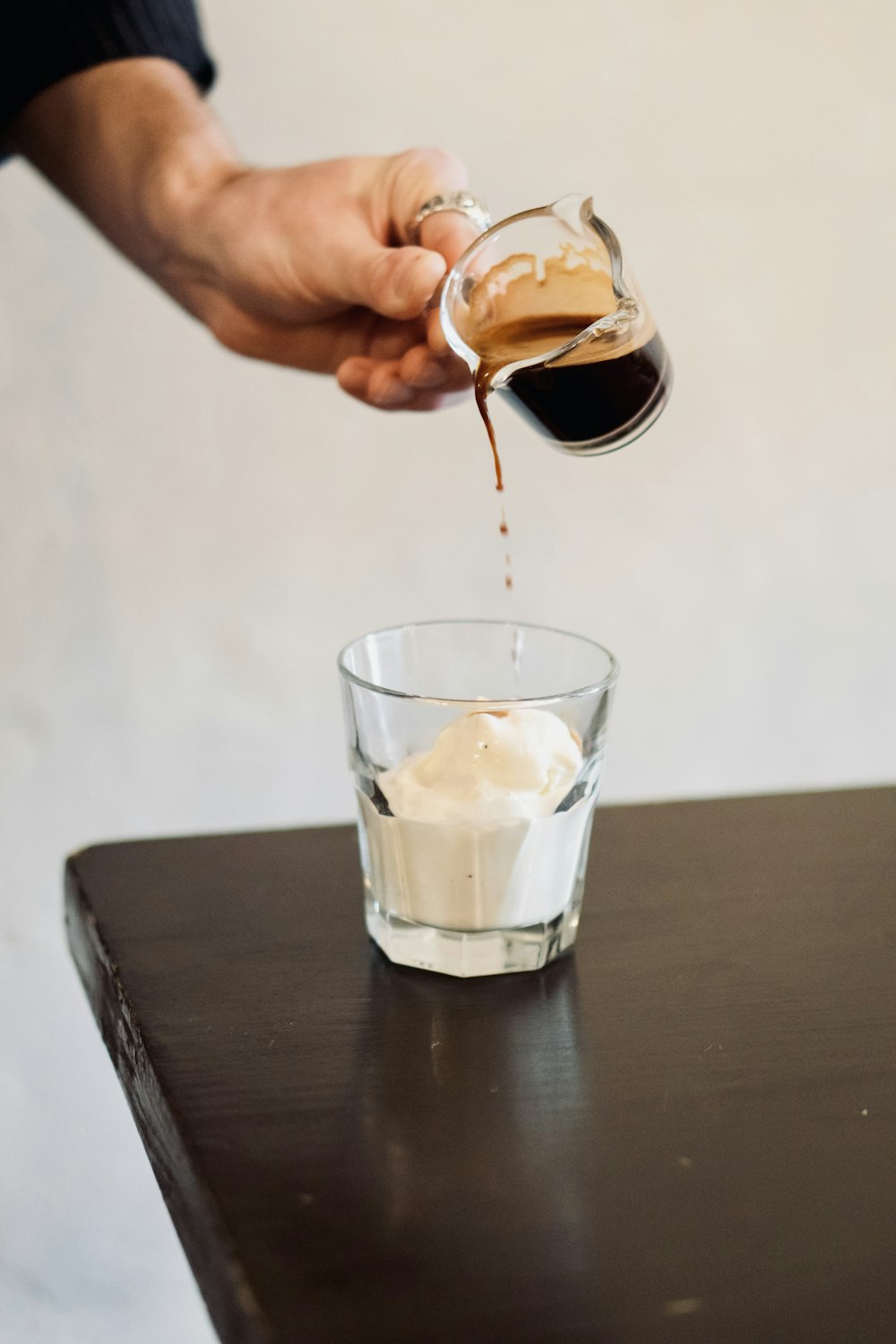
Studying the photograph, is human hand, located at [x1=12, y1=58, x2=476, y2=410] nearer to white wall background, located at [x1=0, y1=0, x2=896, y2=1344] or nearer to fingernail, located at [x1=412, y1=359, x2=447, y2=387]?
fingernail, located at [x1=412, y1=359, x2=447, y2=387]

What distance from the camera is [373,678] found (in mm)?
688

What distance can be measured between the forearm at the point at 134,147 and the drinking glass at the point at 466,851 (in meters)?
0.59

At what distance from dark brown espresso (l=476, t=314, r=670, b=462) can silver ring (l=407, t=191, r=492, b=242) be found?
154 mm

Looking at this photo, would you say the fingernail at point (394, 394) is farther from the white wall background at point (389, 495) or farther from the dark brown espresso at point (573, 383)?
the white wall background at point (389, 495)

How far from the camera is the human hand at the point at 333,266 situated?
2.89 ft

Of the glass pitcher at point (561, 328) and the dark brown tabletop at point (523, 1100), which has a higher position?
the glass pitcher at point (561, 328)

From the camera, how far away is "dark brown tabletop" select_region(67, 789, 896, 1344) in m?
0.40

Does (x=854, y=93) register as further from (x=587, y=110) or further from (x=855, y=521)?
(x=855, y=521)

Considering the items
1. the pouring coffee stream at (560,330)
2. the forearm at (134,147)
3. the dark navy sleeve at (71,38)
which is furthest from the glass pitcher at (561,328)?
the dark navy sleeve at (71,38)

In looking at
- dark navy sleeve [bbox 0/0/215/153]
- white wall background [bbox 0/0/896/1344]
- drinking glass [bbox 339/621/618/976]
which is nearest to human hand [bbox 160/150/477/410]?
dark navy sleeve [bbox 0/0/215/153]

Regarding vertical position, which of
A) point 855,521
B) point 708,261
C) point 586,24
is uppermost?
point 586,24

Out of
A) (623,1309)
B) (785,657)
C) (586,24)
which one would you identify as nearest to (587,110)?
(586,24)

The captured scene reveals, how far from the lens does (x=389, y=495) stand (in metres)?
1.71

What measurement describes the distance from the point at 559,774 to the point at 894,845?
0.30 metres
